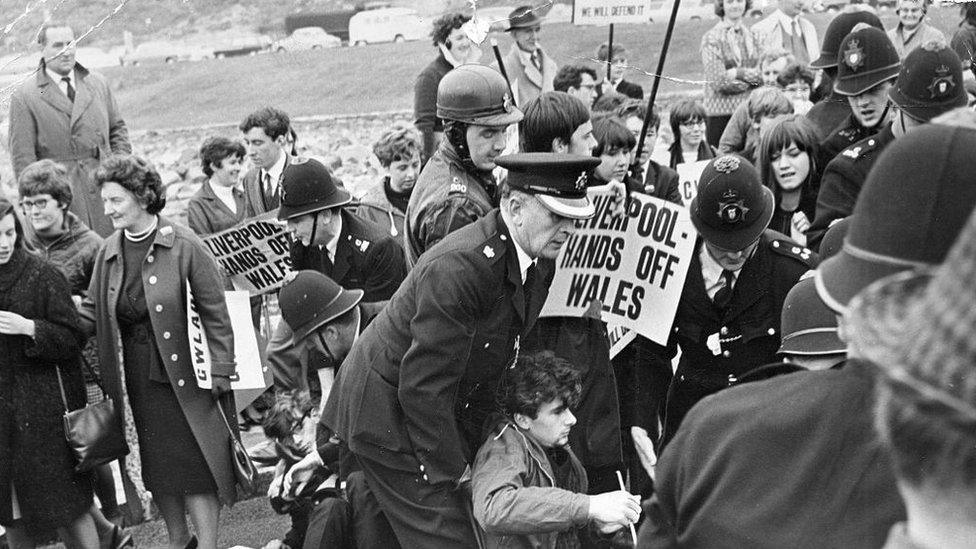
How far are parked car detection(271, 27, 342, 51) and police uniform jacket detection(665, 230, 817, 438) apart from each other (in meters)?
8.38

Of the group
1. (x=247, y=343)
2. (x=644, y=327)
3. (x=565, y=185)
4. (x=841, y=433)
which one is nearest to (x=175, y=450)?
(x=247, y=343)

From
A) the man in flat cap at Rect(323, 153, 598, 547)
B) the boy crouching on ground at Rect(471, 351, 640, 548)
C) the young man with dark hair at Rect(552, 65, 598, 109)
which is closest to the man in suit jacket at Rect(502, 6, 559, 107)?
the young man with dark hair at Rect(552, 65, 598, 109)

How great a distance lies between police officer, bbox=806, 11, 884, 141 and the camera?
307 inches

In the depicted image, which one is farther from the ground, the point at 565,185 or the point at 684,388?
the point at 565,185

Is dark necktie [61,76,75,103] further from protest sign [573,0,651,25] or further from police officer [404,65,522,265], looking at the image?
police officer [404,65,522,265]

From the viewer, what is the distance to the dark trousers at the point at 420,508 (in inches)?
173

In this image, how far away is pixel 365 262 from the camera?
6207 mm

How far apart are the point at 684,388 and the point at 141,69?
1225 cm

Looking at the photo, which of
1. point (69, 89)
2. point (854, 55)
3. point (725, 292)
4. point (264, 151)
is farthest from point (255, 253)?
point (854, 55)

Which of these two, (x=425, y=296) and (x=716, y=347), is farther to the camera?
(x=716, y=347)

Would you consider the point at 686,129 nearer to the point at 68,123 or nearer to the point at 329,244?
the point at 329,244

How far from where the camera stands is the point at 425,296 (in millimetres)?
4184

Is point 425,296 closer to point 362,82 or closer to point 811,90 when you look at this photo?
A: point 811,90

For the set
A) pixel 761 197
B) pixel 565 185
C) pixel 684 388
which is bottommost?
pixel 684 388
